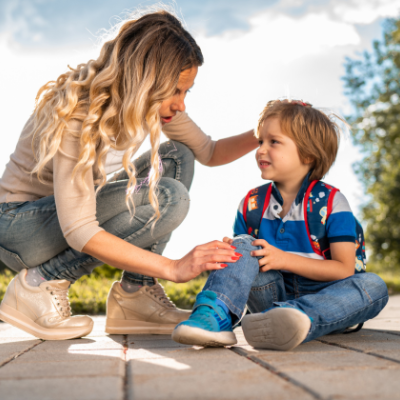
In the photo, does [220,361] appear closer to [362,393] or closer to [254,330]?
[254,330]

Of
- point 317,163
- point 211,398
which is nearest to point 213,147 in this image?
point 317,163

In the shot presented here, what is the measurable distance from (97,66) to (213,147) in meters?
1.11

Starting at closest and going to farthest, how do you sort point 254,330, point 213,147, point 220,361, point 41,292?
point 220,361 < point 254,330 < point 41,292 < point 213,147

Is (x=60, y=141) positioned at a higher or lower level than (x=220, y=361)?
higher

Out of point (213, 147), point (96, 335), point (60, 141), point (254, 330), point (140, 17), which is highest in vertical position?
point (140, 17)

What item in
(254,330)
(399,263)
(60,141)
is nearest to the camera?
(254,330)

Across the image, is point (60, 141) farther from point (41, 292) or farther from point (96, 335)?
point (96, 335)

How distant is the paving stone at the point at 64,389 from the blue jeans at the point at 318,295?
69 centimetres

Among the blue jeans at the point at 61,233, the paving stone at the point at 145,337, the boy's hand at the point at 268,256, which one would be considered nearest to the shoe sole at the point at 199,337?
the boy's hand at the point at 268,256

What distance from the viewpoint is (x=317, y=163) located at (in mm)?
2402

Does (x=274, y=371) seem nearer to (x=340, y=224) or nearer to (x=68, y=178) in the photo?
(x=340, y=224)

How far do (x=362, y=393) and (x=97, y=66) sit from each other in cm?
172

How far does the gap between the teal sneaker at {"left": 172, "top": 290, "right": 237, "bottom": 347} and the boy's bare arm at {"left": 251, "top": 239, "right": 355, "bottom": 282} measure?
0.30 metres

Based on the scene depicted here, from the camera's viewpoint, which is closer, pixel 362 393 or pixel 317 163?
pixel 362 393
